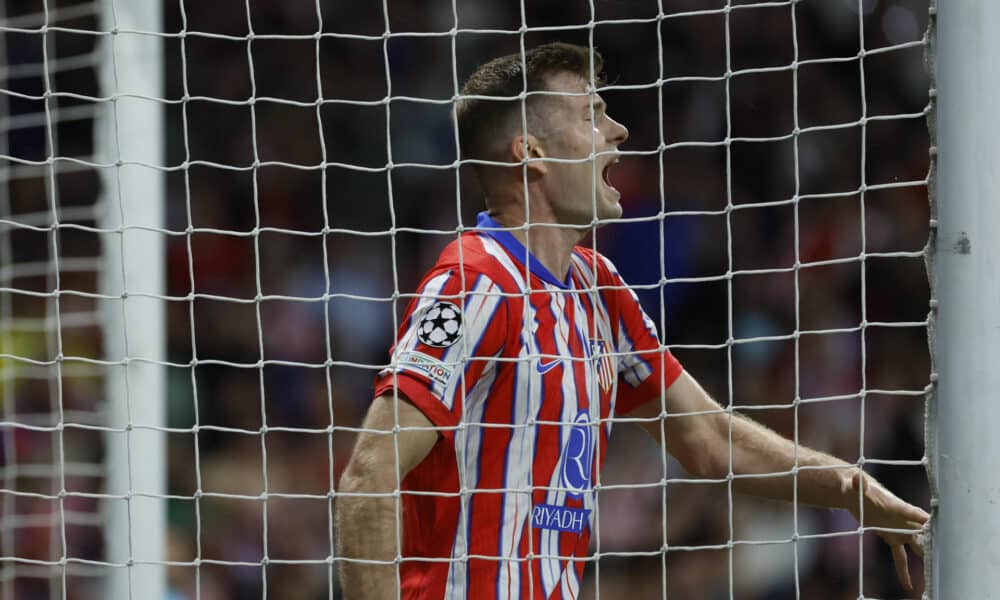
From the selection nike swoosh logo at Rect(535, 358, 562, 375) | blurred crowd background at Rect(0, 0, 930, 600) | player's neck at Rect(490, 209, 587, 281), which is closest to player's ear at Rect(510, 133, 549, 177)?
player's neck at Rect(490, 209, 587, 281)

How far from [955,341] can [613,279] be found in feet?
3.04

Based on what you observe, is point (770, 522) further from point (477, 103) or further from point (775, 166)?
point (477, 103)

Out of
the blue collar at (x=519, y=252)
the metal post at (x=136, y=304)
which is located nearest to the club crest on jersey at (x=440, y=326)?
the blue collar at (x=519, y=252)

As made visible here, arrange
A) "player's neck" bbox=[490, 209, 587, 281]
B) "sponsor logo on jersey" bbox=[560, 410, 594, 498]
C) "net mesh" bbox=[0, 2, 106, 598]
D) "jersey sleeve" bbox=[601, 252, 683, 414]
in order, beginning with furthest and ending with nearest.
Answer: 1. "net mesh" bbox=[0, 2, 106, 598]
2. "jersey sleeve" bbox=[601, 252, 683, 414]
3. "player's neck" bbox=[490, 209, 587, 281]
4. "sponsor logo on jersey" bbox=[560, 410, 594, 498]

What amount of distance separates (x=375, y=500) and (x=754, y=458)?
85cm

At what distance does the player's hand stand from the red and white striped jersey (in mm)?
505

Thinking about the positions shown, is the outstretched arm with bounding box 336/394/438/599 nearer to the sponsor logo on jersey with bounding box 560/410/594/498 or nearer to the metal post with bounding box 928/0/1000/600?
the sponsor logo on jersey with bounding box 560/410/594/498

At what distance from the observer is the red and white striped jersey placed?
2307 millimetres

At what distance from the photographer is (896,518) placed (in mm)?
2342

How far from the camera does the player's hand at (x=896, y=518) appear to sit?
2293 mm

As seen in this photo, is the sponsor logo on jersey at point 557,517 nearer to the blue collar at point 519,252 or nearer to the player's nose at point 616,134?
the blue collar at point 519,252

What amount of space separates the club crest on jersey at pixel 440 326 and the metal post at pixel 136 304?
100 centimetres

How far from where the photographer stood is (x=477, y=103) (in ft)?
8.64

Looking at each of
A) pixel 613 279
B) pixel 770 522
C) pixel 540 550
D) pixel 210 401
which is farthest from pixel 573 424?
pixel 210 401
